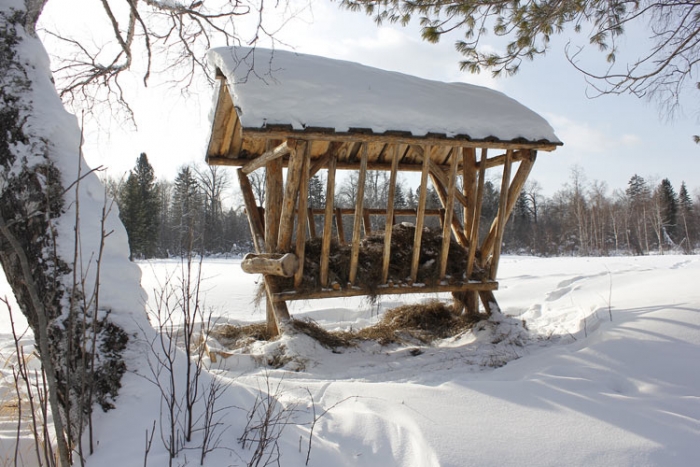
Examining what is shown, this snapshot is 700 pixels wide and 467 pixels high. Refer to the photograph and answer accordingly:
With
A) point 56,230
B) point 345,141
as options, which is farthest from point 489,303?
point 56,230

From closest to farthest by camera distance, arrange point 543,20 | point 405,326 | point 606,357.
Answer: point 606,357 < point 543,20 < point 405,326

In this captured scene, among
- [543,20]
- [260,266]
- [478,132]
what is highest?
[543,20]

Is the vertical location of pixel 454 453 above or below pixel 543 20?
below

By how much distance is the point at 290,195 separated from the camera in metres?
5.28

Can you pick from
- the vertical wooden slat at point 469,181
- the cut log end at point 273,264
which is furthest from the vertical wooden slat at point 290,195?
the vertical wooden slat at point 469,181

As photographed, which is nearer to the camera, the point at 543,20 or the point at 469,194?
the point at 543,20

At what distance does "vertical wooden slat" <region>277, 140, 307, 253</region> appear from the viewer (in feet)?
16.6

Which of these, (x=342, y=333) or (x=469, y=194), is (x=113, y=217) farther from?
(x=469, y=194)

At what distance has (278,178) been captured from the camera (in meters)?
5.96

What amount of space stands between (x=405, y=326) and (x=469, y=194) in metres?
2.28

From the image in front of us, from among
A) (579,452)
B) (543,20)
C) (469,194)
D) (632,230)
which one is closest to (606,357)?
(579,452)

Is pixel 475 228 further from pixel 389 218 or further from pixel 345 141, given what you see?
pixel 345 141

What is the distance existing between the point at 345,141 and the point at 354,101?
0.50m

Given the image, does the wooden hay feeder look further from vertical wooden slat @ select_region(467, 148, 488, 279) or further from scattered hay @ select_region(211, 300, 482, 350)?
scattered hay @ select_region(211, 300, 482, 350)
